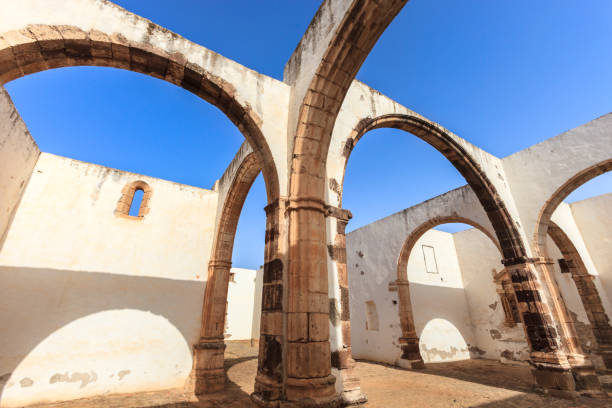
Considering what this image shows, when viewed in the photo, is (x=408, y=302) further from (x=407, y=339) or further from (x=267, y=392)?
(x=267, y=392)

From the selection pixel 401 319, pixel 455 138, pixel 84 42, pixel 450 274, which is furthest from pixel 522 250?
pixel 84 42

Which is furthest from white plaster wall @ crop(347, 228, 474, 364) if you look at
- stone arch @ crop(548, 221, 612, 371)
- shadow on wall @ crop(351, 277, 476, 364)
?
stone arch @ crop(548, 221, 612, 371)

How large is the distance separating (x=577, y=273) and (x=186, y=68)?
11915 mm

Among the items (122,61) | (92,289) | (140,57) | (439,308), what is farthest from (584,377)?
(92,289)

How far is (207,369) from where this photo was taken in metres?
6.01

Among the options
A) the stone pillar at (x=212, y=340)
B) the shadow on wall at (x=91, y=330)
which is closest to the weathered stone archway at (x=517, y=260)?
the stone pillar at (x=212, y=340)

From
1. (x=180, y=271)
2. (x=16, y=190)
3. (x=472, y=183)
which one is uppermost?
(x=472, y=183)

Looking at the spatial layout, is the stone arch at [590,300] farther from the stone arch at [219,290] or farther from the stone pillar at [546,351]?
the stone arch at [219,290]

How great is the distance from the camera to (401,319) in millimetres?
9141

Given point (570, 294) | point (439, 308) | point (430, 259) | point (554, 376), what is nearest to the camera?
point (554, 376)

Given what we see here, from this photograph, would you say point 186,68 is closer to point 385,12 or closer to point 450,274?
point 385,12

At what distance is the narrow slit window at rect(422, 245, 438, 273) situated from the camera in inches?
446

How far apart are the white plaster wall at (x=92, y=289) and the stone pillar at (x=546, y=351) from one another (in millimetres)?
7282

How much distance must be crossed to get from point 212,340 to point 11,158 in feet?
16.7
